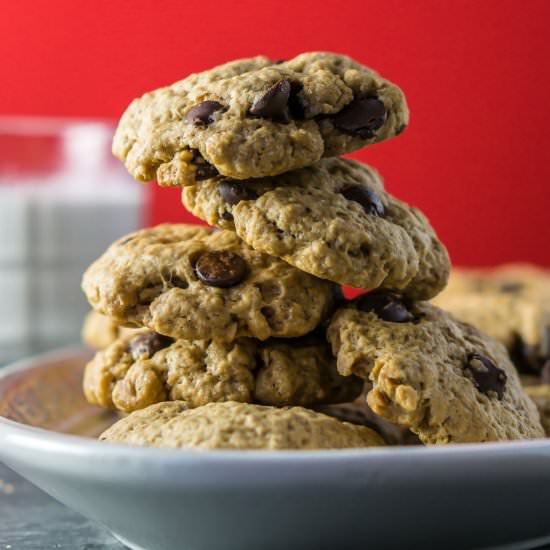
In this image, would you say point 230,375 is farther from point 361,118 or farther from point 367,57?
point 367,57

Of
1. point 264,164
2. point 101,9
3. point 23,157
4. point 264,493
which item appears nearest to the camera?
point 264,493

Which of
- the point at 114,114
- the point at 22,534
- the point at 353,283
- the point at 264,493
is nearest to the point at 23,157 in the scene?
the point at 114,114

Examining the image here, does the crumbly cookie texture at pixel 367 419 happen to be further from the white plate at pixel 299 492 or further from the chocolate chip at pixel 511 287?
the chocolate chip at pixel 511 287

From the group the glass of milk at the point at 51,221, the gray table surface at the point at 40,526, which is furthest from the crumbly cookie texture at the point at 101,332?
the glass of milk at the point at 51,221

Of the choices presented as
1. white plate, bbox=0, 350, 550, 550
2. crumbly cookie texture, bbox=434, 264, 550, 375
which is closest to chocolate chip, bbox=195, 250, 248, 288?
white plate, bbox=0, 350, 550, 550

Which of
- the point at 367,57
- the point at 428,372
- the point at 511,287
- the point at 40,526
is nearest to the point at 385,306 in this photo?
the point at 428,372

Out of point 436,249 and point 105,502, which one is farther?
point 436,249

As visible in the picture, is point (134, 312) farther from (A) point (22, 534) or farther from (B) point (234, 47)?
(B) point (234, 47)
